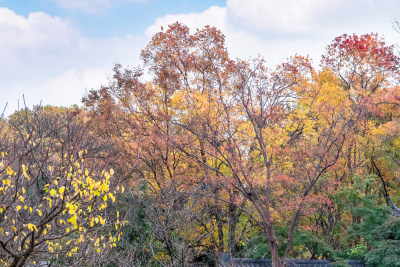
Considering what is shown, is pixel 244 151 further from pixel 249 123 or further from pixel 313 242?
pixel 313 242

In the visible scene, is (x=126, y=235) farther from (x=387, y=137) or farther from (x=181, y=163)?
(x=387, y=137)

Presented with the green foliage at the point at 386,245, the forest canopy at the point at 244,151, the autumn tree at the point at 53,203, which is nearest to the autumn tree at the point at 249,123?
the forest canopy at the point at 244,151

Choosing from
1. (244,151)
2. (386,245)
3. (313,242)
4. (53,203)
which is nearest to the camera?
(53,203)

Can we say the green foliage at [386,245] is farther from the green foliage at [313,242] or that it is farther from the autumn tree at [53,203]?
the autumn tree at [53,203]

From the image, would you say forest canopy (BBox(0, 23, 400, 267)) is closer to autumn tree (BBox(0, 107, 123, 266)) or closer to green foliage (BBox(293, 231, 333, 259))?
green foliage (BBox(293, 231, 333, 259))

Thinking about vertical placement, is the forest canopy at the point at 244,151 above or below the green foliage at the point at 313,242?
above

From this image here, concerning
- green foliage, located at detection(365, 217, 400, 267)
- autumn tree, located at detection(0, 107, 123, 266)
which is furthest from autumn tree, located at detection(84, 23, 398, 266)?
autumn tree, located at detection(0, 107, 123, 266)

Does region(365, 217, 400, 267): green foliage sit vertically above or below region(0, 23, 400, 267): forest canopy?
below

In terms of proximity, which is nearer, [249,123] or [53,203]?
[53,203]

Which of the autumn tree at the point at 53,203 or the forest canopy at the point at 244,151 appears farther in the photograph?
the forest canopy at the point at 244,151

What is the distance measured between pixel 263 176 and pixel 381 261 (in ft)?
18.0

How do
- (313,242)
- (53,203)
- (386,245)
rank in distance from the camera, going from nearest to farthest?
(53,203) → (386,245) → (313,242)

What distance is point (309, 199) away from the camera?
46.9ft

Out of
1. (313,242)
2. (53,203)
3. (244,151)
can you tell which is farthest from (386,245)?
(53,203)
